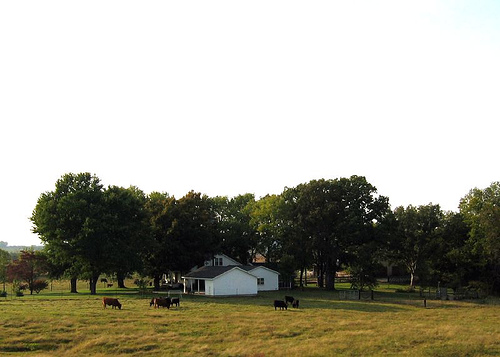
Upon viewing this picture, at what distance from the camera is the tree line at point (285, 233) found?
6512 centimetres

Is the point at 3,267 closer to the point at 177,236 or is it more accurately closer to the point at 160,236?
the point at 160,236

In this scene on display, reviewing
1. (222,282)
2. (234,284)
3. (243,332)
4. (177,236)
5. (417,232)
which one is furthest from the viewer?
(417,232)

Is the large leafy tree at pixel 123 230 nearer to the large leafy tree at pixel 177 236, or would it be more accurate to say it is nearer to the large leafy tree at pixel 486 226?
the large leafy tree at pixel 177 236

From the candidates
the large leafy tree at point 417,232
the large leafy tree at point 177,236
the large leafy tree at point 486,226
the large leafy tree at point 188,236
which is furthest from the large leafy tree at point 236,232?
the large leafy tree at point 486,226

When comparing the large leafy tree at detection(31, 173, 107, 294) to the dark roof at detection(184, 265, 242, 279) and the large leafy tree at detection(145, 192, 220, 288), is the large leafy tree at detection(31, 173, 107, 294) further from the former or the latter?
the dark roof at detection(184, 265, 242, 279)

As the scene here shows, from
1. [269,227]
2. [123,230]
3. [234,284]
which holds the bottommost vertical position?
[234,284]

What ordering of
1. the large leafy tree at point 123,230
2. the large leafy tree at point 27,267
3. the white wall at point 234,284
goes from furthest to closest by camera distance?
the large leafy tree at point 27,267
the white wall at point 234,284
the large leafy tree at point 123,230

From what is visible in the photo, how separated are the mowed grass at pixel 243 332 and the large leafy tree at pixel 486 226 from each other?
21.1m

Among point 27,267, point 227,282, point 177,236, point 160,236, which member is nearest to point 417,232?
point 227,282

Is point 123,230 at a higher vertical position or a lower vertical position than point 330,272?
higher

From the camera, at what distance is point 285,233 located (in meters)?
81.4

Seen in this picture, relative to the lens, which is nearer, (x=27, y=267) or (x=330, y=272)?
(x=27, y=267)

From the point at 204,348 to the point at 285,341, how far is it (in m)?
5.19

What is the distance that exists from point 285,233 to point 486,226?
2920 centimetres
